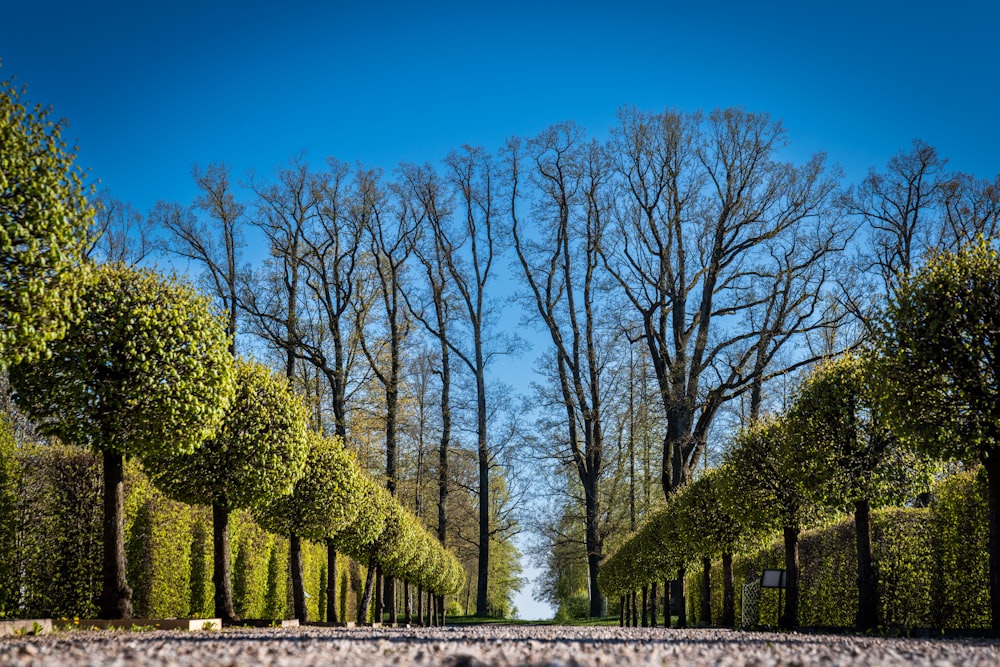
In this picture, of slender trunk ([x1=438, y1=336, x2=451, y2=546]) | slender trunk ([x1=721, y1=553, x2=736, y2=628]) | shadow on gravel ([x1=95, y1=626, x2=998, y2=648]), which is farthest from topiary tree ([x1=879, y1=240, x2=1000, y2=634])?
slender trunk ([x1=438, y1=336, x2=451, y2=546])

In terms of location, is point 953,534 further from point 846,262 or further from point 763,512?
point 846,262

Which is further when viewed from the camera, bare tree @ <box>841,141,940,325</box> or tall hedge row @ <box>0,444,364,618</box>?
bare tree @ <box>841,141,940,325</box>

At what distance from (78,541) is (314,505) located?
4.38 meters

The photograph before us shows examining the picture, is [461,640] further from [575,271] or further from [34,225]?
[575,271]

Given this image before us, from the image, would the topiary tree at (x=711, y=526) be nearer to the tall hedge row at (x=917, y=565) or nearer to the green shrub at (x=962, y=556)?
the tall hedge row at (x=917, y=565)

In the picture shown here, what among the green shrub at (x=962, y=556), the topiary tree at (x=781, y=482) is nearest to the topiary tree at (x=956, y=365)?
the topiary tree at (x=781, y=482)

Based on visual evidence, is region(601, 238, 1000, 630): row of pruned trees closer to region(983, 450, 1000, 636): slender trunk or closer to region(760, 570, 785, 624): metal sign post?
region(983, 450, 1000, 636): slender trunk

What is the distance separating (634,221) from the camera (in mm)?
30328

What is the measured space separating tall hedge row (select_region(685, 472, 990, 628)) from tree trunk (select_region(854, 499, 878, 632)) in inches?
21.0

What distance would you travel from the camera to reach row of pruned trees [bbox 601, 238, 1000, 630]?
10141 mm

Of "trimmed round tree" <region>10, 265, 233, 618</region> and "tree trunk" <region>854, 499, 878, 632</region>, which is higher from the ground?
"trimmed round tree" <region>10, 265, 233, 618</region>

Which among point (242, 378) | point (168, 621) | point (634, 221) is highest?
point (634, 221)

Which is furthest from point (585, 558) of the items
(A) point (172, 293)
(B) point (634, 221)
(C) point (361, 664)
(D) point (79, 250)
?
(C) point (361, 664)

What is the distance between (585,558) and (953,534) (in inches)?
927
